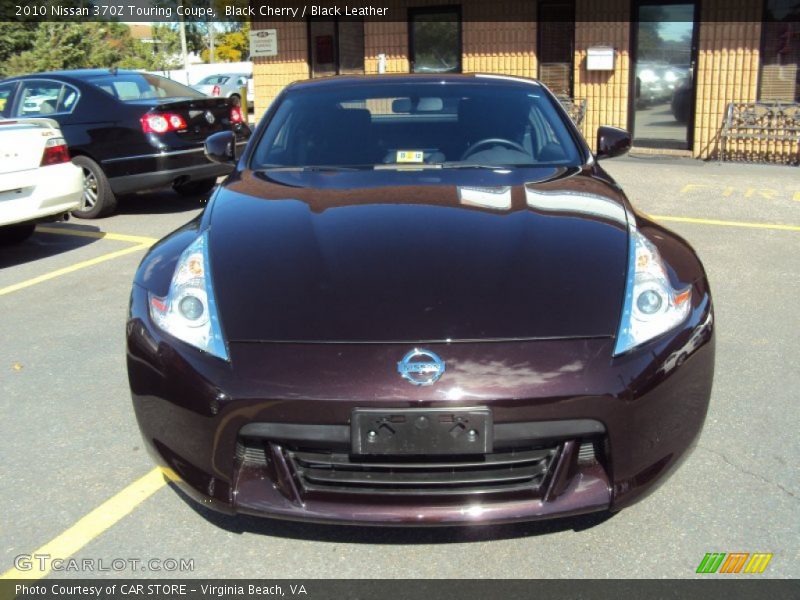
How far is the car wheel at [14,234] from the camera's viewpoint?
7383mm

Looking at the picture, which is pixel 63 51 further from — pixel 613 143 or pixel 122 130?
pixel 613 143

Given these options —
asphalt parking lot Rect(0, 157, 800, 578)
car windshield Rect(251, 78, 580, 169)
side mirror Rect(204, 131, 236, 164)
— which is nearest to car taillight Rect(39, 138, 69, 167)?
asphalt parking lot Rect(0, 157, 800, 578)

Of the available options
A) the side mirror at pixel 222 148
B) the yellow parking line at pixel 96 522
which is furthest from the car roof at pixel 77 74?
the yellow parking line at pixel 96 522

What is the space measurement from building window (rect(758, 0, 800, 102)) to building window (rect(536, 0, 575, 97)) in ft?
9.93

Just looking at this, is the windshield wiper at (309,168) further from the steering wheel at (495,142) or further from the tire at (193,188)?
the tire at (193,188)

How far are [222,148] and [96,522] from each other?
84.1 inches

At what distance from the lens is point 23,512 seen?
9.46 feet

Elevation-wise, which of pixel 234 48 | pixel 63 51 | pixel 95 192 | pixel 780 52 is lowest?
pixel 95 192

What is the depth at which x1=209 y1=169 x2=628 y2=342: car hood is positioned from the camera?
245 centimetres

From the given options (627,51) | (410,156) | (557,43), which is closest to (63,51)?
(557,43)

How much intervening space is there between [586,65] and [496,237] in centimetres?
1178

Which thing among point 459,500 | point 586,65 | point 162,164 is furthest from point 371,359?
point 586,65

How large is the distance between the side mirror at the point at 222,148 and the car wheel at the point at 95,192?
15.0 ft

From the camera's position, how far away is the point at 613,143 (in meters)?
4.34
